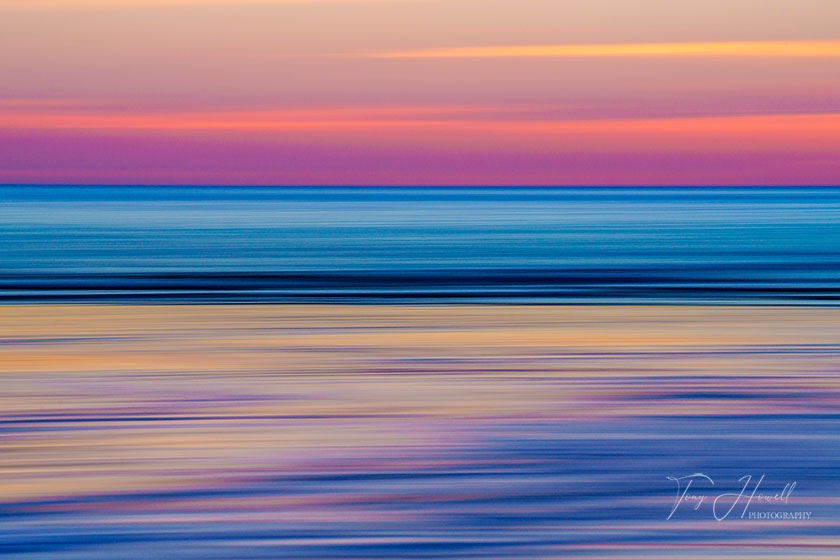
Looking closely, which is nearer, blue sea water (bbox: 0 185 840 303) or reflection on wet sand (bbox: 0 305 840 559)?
reflection on wet sand (bbox: 0 305 840 559)

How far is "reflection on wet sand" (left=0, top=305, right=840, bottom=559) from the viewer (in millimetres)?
4145

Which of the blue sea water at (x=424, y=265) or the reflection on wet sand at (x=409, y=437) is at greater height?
the blue sea water at (x=424, y=265)

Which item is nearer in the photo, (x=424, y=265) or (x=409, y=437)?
(x=409, y=437)

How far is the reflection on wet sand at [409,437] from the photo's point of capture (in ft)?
13.6

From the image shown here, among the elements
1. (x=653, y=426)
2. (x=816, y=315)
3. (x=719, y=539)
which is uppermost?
(x=816, y=315)

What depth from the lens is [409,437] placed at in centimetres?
548

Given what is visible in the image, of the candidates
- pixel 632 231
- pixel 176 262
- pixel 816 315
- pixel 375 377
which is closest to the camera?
pixel 375 377

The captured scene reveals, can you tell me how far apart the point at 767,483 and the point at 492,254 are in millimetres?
14056

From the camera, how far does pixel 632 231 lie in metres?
28.0

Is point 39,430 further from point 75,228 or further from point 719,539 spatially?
point 75,228

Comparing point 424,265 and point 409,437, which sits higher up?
point 424,265

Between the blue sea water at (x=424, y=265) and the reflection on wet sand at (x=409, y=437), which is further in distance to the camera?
the blue sea water at (x=424, y=265)

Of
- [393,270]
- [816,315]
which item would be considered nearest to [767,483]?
[816,315]

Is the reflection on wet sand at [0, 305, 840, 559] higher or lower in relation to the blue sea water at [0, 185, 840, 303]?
lower
